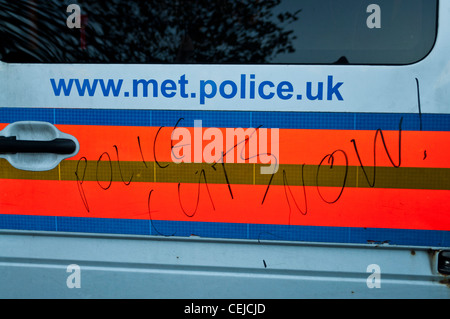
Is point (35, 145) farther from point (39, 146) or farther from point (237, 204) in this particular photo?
point (237, 204)

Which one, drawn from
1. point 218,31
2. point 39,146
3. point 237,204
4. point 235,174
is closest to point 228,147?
point 235,174

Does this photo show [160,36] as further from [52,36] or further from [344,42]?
[344,42]

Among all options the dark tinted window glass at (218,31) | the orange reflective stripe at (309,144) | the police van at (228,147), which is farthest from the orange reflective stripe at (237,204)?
the dark tinted window glass at (218,31)

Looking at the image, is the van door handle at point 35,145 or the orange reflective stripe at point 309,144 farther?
the van door handle at point 35,145

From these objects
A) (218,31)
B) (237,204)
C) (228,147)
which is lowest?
(237,204)

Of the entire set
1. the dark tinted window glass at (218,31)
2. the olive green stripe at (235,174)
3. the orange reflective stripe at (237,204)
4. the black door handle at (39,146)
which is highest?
the dark tinted window glass at (218,31)

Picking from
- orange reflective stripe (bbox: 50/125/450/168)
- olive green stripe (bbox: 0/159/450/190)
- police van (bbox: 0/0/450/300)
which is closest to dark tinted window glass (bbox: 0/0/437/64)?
police van (bbox: 0/0/450/300)

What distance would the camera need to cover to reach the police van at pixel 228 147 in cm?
159

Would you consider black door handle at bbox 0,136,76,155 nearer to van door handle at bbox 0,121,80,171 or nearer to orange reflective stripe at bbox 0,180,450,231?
van door handle at bbox 0,121,80,171

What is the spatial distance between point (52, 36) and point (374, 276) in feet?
5.38

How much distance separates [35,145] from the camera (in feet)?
5.61

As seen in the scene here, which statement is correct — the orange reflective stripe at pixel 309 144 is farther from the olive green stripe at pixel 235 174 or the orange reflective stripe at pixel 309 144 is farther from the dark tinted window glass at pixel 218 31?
the dark tinted window glass at pixel 218 31

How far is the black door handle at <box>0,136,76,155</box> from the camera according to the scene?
1.71 metres

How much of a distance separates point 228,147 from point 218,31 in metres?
0.47
